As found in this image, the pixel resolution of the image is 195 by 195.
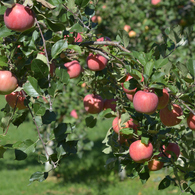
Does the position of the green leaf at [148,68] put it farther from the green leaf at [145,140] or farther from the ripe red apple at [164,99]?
the green leaf at [145,140]

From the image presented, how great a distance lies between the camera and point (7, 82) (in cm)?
94

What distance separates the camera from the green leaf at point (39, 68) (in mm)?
844

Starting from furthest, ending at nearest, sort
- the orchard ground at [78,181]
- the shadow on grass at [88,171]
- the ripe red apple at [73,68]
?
the shadow on grass at [88,171], the orchard ground at [78,181], the ripe red apple at [73,68]

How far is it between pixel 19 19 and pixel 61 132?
15.6 inches

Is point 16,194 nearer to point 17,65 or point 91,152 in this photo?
point 91,152

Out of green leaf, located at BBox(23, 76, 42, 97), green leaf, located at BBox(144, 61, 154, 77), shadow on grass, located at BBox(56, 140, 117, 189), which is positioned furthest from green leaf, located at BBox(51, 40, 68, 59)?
shadow on grass, located at BBox(56, 140, 117, 189)

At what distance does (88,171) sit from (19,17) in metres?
3.65

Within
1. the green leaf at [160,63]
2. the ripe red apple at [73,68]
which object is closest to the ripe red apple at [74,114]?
the ripe red apple at [73,68]

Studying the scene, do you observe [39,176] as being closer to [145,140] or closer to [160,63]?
[145,140]

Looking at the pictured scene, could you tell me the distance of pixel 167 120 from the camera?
1071mm

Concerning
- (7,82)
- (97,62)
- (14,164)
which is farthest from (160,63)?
(14,164)

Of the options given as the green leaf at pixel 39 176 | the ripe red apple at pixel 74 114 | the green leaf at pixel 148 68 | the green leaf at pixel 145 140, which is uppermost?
the green leaf at pixel 148 68

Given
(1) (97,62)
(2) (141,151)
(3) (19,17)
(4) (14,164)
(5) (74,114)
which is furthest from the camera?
(4) (14,164)

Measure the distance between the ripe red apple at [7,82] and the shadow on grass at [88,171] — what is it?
296 centimetres
